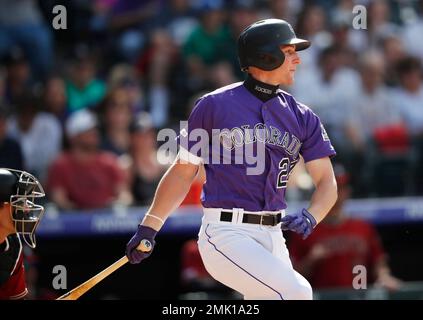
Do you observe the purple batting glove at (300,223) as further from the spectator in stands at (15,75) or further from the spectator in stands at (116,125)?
the spectator in stands at (15,75)

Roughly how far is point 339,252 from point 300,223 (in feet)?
10.7

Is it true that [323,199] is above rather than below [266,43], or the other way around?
below

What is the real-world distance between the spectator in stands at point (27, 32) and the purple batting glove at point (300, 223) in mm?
5202

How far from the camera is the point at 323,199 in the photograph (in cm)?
503

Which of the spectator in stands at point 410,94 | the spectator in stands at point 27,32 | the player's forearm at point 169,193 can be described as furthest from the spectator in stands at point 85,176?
the player's forearm at point 169,193

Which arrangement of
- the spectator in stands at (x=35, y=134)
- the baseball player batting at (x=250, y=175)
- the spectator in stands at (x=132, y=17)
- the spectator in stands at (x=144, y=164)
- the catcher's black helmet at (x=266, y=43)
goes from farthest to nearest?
1. the spectator in stands at (x=132, y=17)
2. the spectator in stands at (x=35, y=134)
3. the spectator in stands at (x=144, y=164)
4. the catcher's black helmet at (x=266, y=43)
5. the baseball player batting at (x=250, y=175)

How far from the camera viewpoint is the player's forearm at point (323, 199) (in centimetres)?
499

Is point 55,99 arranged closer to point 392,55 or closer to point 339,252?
point 339,252

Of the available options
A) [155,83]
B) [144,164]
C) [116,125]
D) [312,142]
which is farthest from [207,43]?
[312,142]

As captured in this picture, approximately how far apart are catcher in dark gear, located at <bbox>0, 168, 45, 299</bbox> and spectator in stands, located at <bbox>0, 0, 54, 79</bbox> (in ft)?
16.3

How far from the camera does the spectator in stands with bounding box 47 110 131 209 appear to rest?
8250 mm

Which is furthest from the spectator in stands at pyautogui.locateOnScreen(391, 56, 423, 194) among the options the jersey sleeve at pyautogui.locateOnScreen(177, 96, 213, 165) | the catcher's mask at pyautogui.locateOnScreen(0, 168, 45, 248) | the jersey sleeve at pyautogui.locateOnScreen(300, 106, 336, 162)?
the catcher's mask at pyautogui.locateOnScreen(0, 168, 45, 248)

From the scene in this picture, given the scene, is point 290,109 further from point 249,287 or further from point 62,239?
point 62,239
